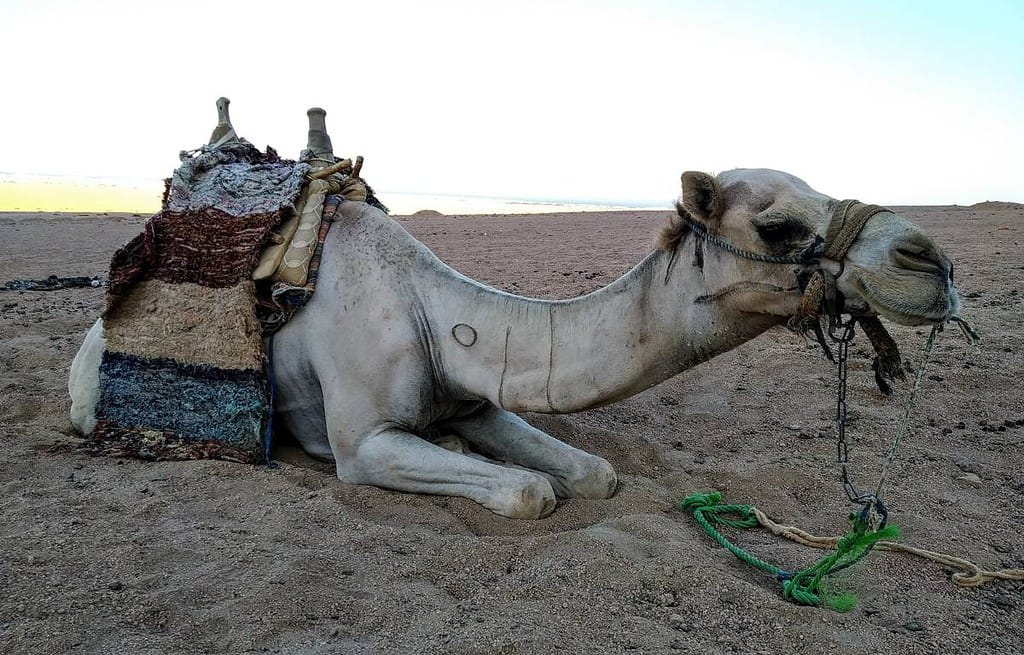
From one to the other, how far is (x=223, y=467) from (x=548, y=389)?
5.18ft

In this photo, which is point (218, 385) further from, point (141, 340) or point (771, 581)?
point (771, 581)

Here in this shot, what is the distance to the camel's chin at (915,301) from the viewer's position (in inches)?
94.8

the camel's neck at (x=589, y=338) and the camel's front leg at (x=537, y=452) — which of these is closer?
the camel's neck at (x=589, y=338)

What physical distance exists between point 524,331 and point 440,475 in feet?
2.33

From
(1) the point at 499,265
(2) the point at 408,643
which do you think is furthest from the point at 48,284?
(2) the point at 408,643

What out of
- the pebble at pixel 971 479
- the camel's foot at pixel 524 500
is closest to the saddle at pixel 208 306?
the camel's foot at pixel 524 500

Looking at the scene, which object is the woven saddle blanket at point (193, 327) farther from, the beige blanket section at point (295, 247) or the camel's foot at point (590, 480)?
the camel's foot at point (590, 480)

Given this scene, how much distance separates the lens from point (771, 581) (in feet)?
8.89

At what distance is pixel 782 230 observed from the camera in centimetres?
267

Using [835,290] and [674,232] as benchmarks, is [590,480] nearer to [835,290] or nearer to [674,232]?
[674,232]

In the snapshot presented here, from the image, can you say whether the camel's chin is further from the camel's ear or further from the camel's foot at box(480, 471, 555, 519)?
the camel's foot at box(480, 471, 555, 519)

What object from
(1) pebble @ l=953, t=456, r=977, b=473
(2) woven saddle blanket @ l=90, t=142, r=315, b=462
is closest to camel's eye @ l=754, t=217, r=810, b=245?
(1) pebble @ l=953, t=456, r=977, b=473

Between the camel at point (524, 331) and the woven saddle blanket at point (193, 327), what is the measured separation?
187mm

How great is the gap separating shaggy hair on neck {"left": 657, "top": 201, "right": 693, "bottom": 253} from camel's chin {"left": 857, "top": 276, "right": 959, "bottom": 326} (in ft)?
2.40
